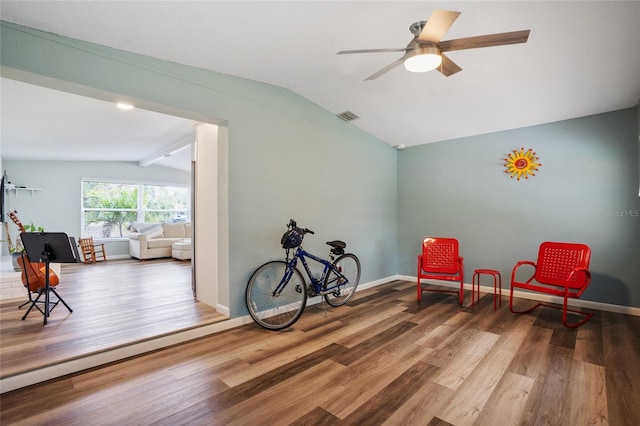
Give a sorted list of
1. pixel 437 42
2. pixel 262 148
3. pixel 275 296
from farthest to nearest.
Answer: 1. pixel 262 148
2. pixel 275 296
3. pixel 437 42

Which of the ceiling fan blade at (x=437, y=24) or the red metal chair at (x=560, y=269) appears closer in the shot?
the ceiling fan blade at (x=437, y=24)

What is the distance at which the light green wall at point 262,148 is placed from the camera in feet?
7.13

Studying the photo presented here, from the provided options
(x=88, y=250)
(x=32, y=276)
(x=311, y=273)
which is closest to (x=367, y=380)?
(x=311, y=273)

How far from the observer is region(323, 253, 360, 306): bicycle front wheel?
12.1 feet

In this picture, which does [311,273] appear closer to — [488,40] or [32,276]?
[488,40]

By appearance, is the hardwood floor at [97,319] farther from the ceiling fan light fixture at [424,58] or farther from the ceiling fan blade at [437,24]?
the ceiling fan blade at [437,24]

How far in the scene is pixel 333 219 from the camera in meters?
4.21

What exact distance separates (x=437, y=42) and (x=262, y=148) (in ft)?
6.66

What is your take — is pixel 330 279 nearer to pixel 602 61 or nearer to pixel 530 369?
pixel 530 369

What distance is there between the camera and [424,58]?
2123 mm

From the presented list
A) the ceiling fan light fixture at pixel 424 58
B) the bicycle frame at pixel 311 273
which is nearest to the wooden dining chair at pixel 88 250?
the bicycle frame at pixel 311 273

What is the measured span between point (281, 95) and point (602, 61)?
313 cm

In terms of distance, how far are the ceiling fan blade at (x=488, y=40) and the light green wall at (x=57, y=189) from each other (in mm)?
8843

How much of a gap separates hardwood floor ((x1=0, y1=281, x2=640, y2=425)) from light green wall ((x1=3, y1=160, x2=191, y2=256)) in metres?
7.00
